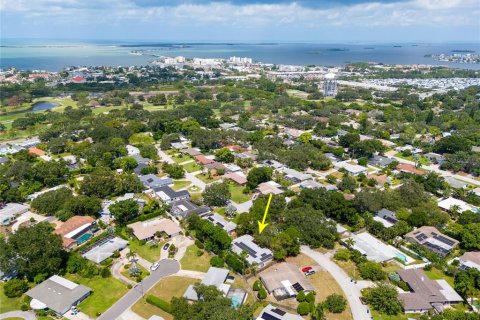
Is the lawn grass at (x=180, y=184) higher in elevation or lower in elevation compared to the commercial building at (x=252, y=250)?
higher

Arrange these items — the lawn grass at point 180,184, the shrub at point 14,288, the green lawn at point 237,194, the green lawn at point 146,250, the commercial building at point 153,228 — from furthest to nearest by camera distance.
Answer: the lawn grass at point 180,184, the green lawn at point 237,194, the commercial building at point 153,228, the green lawn at point 146,250, the shrub at point 14,288

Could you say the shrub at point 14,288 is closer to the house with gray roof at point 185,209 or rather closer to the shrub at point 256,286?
the house with gray roof at point 185,209

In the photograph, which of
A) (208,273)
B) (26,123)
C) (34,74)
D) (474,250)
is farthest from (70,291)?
(34,74)

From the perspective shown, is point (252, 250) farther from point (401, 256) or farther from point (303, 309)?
point (401, 256)

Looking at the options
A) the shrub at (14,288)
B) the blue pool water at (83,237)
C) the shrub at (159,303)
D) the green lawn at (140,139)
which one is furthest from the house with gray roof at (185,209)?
the green lawn at (140,139)

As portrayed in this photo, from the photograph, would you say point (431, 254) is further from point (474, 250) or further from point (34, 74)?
point (34, 74)

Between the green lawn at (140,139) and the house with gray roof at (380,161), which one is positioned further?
the green lawn at (140,139)

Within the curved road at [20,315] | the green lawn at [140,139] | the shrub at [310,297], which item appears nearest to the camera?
the curved road at [20,315]
